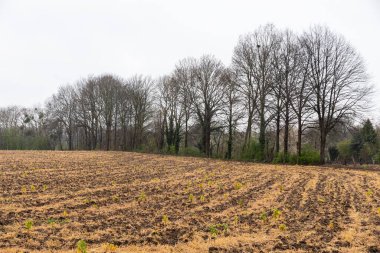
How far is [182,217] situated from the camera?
10.1 meters

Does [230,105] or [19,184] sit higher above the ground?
[230,105]

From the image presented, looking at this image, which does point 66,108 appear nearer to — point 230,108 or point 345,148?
point 230,108

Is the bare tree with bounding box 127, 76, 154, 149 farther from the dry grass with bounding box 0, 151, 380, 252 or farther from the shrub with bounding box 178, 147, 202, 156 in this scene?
the dry grass with bounding box 0, 151, 380, 252

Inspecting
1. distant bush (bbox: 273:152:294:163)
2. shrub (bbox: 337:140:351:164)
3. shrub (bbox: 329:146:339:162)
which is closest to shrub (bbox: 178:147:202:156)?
distant bush (bbox: 273:152:294:163)

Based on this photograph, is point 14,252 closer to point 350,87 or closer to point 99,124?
point 350,87

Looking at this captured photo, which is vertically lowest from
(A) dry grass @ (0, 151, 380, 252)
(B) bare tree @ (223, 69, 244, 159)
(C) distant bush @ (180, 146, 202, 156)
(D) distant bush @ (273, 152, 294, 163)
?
(A) dry grass @ (0, 151, 380, 252)

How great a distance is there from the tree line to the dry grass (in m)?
19.9

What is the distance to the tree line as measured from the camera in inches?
1368

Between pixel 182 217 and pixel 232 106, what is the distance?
34771mm

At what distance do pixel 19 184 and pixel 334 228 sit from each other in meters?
13.0

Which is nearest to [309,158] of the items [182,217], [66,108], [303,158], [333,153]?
[303,158]

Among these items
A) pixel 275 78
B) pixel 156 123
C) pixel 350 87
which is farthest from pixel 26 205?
pixel 156 123

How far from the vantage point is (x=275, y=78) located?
119 ft

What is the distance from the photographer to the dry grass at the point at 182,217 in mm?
7527
